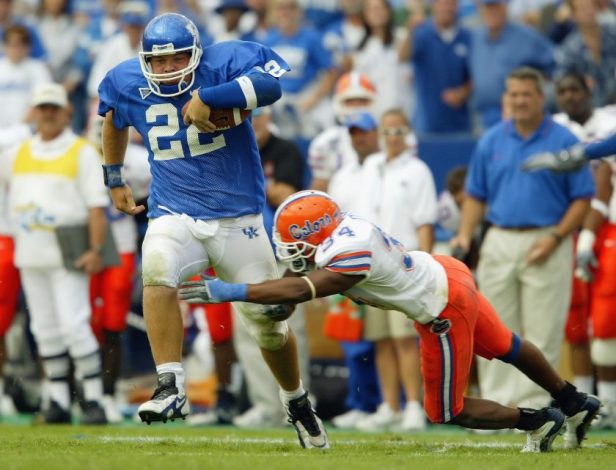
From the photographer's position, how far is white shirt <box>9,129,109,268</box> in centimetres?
917

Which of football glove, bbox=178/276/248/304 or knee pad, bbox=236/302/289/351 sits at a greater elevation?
football glove, bbox=178/276/248/304

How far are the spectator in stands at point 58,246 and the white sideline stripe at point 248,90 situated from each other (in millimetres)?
3355

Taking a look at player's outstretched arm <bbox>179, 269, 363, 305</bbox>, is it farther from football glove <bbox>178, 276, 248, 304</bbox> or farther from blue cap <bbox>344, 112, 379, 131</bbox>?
blue cap <bbox>344, 112, 379, 131</bbox>

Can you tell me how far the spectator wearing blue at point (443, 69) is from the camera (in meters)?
11.3

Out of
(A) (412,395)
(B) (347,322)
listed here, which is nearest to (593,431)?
(A) (412,395)

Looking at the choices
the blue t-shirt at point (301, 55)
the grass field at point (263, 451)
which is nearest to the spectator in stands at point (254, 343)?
the grass field at point (263, 451)

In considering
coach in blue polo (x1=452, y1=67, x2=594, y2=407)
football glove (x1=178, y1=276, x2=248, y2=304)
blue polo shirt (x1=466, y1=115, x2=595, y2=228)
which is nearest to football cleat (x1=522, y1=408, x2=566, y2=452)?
football glove (x1=178, y1=276, x2=248, y2=304)

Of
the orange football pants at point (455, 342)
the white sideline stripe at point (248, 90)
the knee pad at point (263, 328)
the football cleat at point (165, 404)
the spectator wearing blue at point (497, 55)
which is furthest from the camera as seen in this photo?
the spectator wearing blue at point (497, 55)

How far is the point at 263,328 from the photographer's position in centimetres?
633

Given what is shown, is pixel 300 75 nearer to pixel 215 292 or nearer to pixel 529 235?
pixel 529 235

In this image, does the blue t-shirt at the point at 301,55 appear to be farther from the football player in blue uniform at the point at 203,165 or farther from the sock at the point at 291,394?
the sock at the point at 291,394

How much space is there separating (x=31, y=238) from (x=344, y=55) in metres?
3.77

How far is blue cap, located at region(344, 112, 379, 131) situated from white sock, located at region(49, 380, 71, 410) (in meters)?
2.73

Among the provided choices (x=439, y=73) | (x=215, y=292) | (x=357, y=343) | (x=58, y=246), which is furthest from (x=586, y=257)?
(x=215, y=292)
